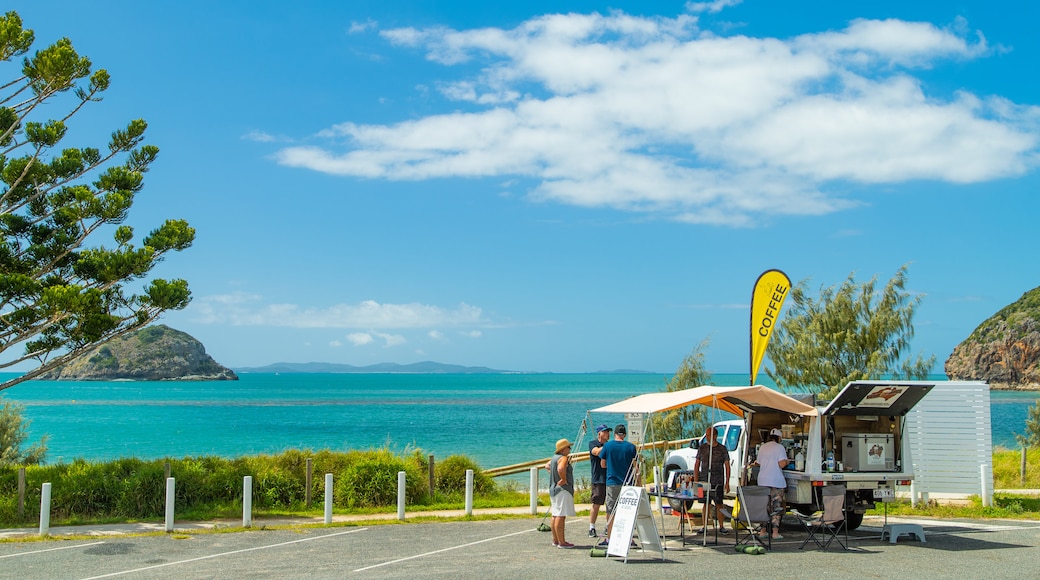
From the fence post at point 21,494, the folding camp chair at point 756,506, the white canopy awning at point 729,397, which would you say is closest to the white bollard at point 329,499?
the white canopy awning at point 729,397

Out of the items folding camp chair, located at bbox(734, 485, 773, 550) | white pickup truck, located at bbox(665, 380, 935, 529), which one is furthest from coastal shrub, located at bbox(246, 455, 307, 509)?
folding camp chair, located at bbox(734, 485, 773, 550)

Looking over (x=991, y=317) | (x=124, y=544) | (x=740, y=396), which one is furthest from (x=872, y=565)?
(x=991, y=317)

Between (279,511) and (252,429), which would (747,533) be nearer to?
(279,511)

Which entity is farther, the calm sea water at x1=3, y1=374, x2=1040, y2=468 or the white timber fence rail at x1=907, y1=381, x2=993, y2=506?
the calm sea water at x1=3, y1=374, x2=1040, y2=468

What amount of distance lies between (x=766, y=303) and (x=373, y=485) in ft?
32.4

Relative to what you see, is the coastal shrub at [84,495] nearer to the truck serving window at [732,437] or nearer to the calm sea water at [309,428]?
the truck serving window at [732,437]

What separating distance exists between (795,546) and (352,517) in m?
8.46

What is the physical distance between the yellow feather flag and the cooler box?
5923mm

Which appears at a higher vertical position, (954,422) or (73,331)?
(73,331)

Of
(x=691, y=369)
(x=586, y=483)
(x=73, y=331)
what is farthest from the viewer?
(x=691, y=369)

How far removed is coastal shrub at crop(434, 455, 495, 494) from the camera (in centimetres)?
1986

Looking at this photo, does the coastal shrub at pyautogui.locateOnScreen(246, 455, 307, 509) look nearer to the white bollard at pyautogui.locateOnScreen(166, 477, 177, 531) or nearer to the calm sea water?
the white bollard at pyautogui.locateOnScreen(166, 477, 177, 531)

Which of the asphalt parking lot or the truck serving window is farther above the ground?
the truck serving window

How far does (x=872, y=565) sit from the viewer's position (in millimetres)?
11445
